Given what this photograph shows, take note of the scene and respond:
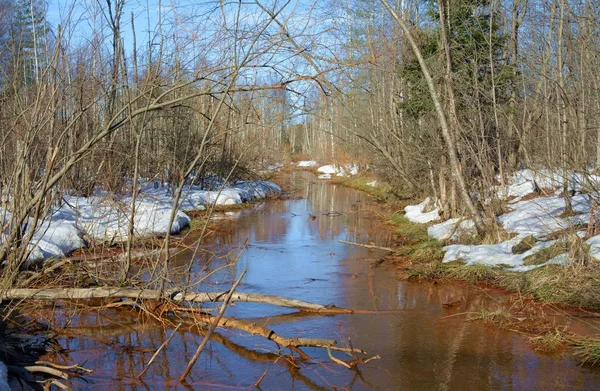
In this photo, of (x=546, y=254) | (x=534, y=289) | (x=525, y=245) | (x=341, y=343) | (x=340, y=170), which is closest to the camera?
(x=341, y=343)

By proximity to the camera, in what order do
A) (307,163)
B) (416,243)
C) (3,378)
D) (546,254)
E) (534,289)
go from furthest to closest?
(307,163) < (416,243) < (546,254) < (534,289) < (3,378)

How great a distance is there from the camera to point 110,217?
14.6 m

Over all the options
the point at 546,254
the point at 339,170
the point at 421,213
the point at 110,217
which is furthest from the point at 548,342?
the point at 339,170

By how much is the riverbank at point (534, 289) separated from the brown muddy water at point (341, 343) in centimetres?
24

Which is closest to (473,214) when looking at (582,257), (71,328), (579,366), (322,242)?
(582,257)

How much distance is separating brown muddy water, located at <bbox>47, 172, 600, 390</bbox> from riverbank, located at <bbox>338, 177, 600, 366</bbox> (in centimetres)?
24

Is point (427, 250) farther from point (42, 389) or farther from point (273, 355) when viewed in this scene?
point (42, 389)

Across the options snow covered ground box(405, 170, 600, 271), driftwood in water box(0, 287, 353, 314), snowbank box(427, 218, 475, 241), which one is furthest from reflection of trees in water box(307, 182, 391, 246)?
driftwood in water box(0, 287, 353, 314)

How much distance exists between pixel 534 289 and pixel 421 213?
8.33 m

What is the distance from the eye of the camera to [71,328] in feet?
25.0

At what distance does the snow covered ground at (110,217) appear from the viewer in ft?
33.4

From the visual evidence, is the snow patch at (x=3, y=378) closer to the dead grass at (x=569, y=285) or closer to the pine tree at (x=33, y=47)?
the pine tree at (x=33, y=47)

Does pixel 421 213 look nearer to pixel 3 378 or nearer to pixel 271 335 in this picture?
pixel 271 335

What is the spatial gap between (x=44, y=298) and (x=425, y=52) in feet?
40.3
